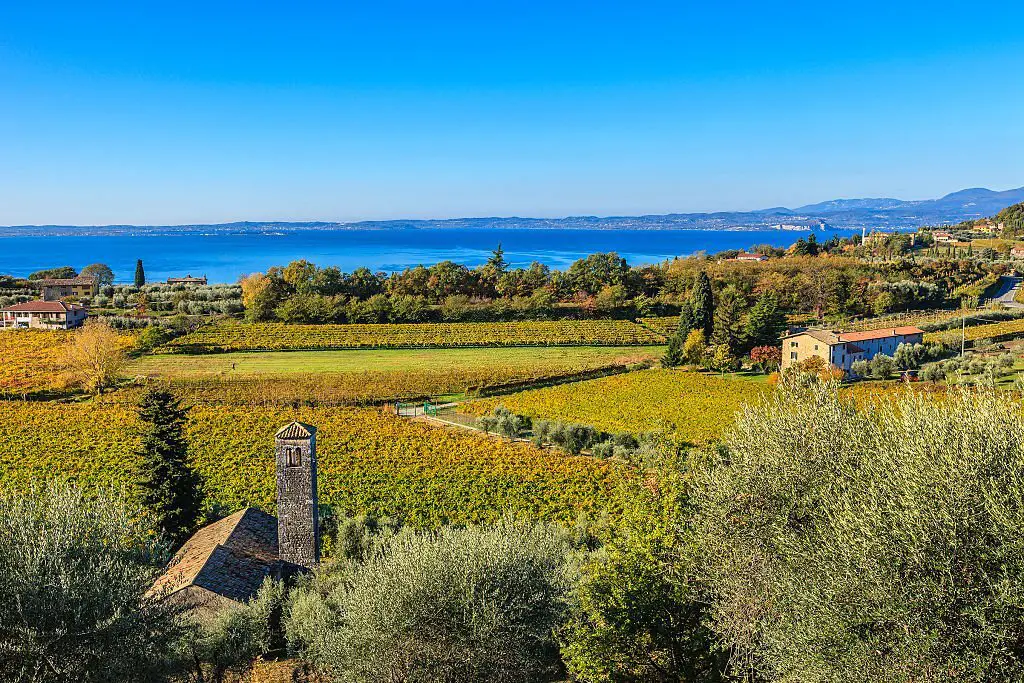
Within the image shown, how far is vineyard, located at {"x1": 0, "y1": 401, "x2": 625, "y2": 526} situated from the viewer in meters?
25.6

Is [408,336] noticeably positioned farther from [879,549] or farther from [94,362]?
[879,549]

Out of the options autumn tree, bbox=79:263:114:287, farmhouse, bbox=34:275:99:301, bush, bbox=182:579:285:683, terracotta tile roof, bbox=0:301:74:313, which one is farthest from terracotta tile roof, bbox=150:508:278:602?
autumn tree, bbox=79:263:114:287

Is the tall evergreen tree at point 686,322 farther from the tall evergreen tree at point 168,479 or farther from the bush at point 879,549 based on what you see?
the bush at point 879,549

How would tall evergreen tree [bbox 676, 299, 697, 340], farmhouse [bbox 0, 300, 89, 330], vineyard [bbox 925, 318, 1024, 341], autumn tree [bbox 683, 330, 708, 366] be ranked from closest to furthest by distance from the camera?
vineyard [bbox 925, 318, 1024, 341], autumn tree [bbox 683, 330, 708, 366], tall evergreen tree [bbox 676, 299, 697, 340], farmhouse [bbox 0, 300, 89, 330]

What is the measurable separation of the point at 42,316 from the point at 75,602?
6781 cm

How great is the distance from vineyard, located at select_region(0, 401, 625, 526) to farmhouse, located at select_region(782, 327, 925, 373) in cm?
2129

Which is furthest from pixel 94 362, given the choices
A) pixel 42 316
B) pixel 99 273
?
pixel 99 273

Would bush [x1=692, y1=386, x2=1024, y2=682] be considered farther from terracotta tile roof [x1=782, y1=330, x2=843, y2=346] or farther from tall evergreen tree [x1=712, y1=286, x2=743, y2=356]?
tall evergreen tree [x1=712, y1=286, x2=743, y2=356]

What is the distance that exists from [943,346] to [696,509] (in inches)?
1599

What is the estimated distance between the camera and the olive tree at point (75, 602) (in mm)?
9297

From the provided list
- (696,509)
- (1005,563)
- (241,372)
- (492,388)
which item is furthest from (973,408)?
(241,372)

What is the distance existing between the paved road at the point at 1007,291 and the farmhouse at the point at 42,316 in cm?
8289

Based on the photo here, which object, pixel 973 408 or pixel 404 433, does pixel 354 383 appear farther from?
pixel 973 408

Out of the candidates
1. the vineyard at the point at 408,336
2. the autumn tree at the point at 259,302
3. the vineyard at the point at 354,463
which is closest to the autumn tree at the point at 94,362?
the vineyard at the point at 354,463
